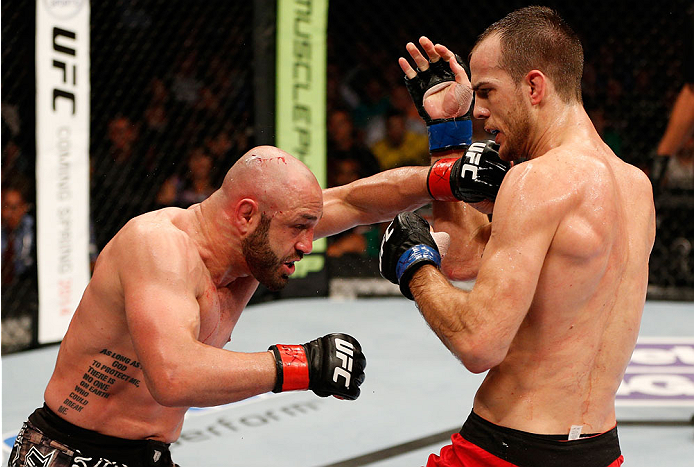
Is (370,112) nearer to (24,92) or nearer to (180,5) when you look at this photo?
(180,5)

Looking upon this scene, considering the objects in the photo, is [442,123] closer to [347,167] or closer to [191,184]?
[191,184]

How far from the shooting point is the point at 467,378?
420cm

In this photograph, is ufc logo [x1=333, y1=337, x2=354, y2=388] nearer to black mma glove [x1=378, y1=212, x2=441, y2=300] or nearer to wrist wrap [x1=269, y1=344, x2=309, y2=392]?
wrist wrap [x1=269, y1=344, x2=309, y2=392]

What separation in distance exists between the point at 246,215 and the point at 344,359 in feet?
1.29

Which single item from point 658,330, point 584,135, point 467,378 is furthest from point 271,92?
point 584,135

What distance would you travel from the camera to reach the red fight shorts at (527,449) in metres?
1.70

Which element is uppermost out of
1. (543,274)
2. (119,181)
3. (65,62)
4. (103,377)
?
(65,62)

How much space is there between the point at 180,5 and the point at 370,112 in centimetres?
191

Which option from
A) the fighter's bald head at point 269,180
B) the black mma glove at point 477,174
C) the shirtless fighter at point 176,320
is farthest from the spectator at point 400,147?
the fighter's bald head at point 269,180

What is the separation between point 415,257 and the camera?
1775 mm

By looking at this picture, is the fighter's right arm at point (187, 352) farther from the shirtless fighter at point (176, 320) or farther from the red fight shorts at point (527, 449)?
the red fight shorts at point (527, 449)

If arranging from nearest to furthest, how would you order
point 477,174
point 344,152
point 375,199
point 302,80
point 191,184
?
1. point 477,174
2. point 375,199
3. point 302,80
4. point 191,184
5. point 344,152

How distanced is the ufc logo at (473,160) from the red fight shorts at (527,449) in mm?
585

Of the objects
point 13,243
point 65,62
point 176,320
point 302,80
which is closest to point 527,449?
point 176,320
